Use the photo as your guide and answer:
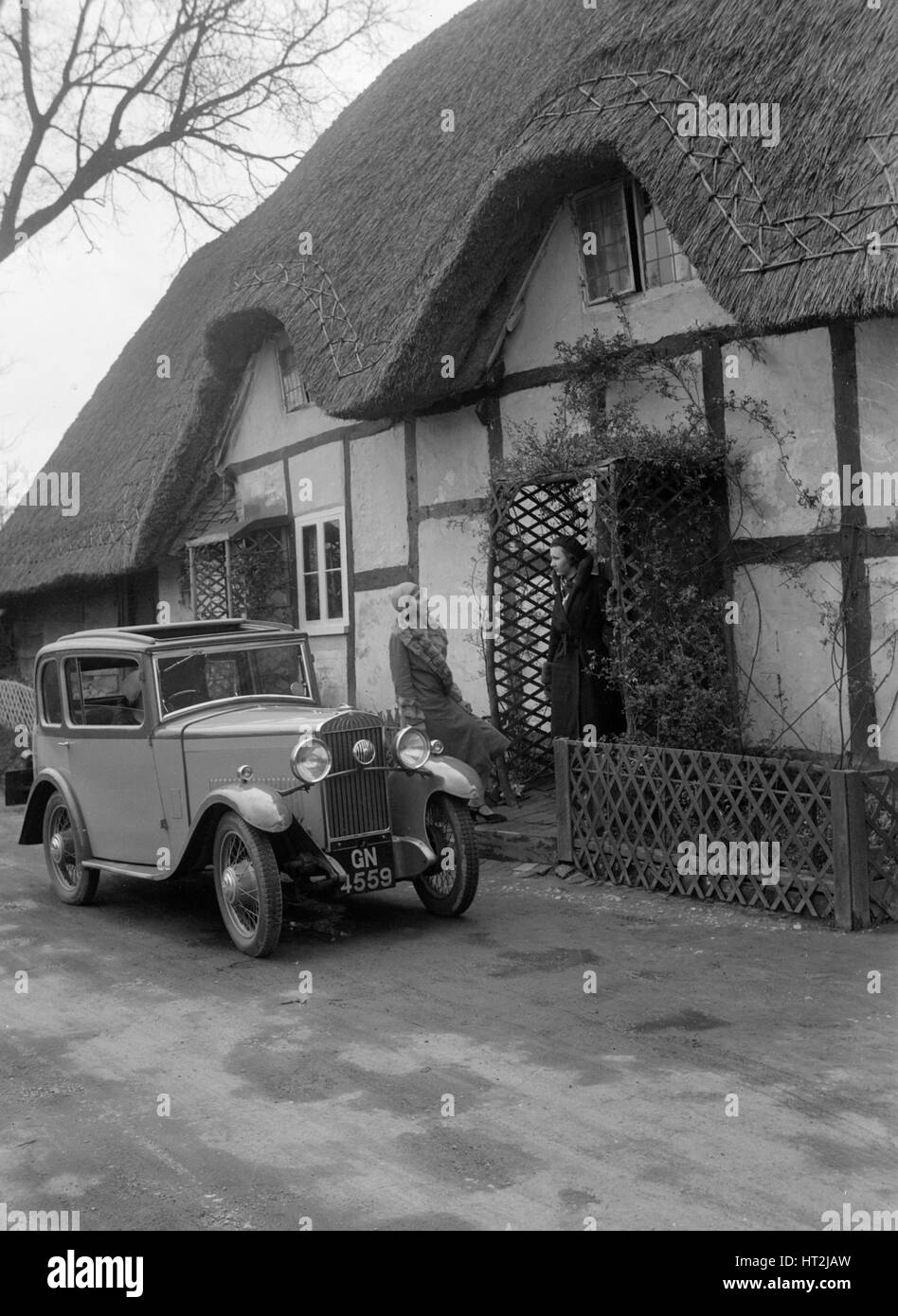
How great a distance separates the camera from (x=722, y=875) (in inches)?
295

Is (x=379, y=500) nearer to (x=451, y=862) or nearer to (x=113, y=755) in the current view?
(x=113, y=755)

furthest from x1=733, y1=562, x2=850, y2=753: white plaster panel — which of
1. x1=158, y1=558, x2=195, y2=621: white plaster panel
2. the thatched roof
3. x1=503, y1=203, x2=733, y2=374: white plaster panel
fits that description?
x1=158, y1=558, x2=195, y2=621: white plaster panel

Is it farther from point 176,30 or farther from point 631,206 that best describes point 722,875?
point 176,30

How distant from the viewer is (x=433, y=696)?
9398 mm

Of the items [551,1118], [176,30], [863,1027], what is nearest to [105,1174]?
[551,1118]

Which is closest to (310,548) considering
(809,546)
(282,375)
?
(282,375)

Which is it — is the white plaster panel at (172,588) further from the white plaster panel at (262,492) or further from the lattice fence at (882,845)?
the lattice fence at (882,845)

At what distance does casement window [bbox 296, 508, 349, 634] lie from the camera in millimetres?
13500

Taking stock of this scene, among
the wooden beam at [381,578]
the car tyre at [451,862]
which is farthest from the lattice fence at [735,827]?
the wooden beam at [381,578]

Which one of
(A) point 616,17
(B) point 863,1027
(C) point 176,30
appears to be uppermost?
(C) point 176,30

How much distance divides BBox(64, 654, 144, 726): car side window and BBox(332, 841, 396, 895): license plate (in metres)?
1.65

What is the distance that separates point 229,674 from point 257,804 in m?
1.45

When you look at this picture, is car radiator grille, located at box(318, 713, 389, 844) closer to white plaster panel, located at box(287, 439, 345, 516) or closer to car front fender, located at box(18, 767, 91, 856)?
car front fender, located at box(18, 767, 91, 856)
